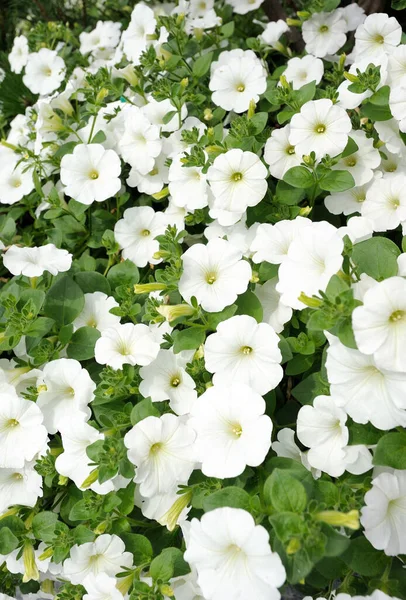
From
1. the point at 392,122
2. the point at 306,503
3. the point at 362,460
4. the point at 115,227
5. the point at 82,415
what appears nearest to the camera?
the point at 306,503

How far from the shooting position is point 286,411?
1093 millimetres

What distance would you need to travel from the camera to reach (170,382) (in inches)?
42.4

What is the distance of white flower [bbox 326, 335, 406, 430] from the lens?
0.84 metres

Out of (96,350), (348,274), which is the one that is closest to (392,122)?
(348,274)

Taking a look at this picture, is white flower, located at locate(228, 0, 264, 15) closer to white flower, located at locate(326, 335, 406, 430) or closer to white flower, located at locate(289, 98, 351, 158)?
white flower, located at locate(289, 98, 351, 158)

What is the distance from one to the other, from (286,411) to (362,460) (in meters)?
0.21

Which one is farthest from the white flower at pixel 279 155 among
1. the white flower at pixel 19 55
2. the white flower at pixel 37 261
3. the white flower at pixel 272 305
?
the white flower at pixel 19 55

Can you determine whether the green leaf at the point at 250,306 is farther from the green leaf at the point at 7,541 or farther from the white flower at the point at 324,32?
the white flower at the point at 324,32

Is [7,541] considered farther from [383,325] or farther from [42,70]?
[42,70]

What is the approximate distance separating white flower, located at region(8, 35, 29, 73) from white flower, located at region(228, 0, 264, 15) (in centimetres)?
64

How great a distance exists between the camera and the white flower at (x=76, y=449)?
102cm

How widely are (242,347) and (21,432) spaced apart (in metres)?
0.45

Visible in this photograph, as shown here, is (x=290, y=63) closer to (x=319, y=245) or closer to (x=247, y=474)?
(x=319, y=245)

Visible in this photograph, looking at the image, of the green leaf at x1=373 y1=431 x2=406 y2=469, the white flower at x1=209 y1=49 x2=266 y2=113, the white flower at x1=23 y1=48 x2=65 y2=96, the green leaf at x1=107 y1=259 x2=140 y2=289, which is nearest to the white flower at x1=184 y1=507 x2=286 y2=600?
the green leaf at x1=373 y1=431 x2=406 y2=469
